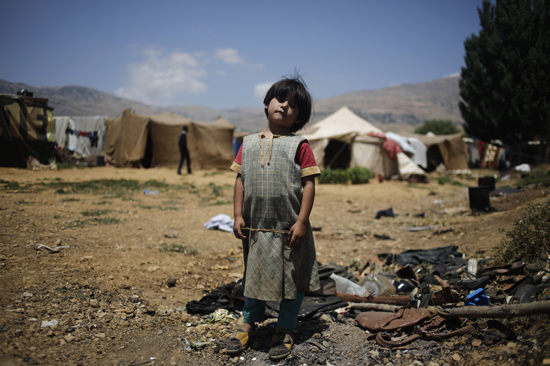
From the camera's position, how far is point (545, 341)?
5.41ft

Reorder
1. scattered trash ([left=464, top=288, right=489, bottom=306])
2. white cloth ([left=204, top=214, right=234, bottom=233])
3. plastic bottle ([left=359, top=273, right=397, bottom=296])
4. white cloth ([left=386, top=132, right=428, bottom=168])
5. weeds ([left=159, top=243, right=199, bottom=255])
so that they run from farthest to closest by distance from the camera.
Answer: white cloth ([left=386, top=132, right=428, bottom=168])
white cloth ([left=204, top=214, right=234, bottom=233])
weeds ([left=159, top=243, right=199, bottom=255])
plastic bottle ([left=359, top=273, right=397, bottom=296])
scattered trash ([left=464, top=288, right=489, bottom=306])

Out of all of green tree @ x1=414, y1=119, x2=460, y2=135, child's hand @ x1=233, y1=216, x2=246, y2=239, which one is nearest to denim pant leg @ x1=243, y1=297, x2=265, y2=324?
child's hand @ x1=233, y1=216, x2=246, y2=239

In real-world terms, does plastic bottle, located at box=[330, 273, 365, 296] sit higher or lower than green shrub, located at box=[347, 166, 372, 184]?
lower

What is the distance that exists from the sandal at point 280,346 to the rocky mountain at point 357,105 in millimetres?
3380

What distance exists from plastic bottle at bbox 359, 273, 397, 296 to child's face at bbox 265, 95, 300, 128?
5.79 ft

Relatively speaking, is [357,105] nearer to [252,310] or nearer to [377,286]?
[377,286]

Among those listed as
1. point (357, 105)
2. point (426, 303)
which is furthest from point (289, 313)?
point (357, 105)

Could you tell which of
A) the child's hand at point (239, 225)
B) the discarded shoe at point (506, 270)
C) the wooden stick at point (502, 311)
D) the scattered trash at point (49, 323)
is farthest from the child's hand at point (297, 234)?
the discarded shoe at point (506, 270)

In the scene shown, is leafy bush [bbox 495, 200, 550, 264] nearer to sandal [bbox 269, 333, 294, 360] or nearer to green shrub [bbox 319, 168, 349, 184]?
sandal [bbox 269, 333, 294, 360]

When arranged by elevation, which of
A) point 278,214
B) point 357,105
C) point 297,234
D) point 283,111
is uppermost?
point 357,105

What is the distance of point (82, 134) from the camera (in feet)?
54.7

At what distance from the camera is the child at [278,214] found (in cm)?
203

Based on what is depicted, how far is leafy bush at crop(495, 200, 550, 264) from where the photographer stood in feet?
9.45

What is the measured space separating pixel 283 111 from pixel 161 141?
47.1 ft
